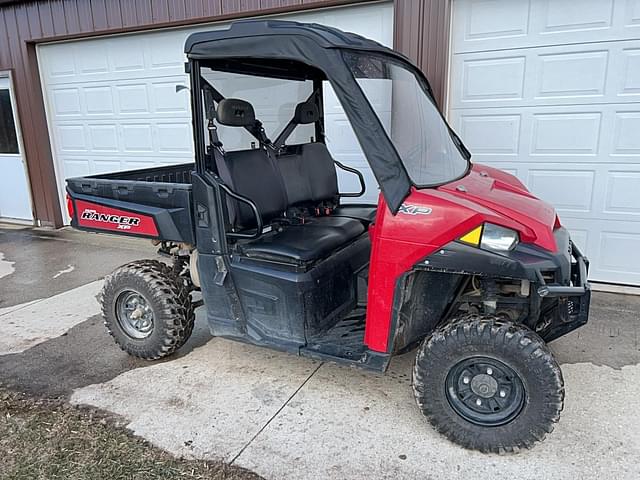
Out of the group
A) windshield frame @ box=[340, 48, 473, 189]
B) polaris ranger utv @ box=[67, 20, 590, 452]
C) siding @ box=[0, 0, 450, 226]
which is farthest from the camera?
siding @ box=[0, 0, 450, 226]

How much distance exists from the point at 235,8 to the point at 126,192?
288 cm

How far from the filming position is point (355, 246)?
3154 millimetres

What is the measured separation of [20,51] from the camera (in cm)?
677

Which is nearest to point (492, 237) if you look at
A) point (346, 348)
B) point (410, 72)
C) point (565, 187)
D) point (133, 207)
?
point (346, 348)

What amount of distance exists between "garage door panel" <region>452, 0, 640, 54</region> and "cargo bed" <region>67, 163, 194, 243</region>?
286 centimetres

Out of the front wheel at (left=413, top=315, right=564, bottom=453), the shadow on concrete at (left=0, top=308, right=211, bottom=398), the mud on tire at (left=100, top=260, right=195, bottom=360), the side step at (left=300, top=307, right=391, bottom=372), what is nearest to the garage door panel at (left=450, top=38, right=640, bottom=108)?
the side step at (left=300, top=307, right=391, bottom=372)

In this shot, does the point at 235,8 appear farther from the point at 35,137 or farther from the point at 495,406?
the point at 495,406

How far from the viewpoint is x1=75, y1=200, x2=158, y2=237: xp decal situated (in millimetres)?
3090

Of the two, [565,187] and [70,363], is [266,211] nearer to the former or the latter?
[70,363]

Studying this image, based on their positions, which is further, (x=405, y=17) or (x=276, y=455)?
(x=405, y=17)

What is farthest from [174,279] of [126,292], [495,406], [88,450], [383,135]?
[495,406]

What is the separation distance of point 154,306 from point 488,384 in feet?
6.52

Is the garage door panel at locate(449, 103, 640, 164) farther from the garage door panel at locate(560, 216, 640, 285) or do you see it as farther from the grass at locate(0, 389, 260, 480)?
the grass at locate(0, 389, 260, 480)

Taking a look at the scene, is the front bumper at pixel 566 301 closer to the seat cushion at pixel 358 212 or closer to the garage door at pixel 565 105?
the seat cushion at pixel 358 212
